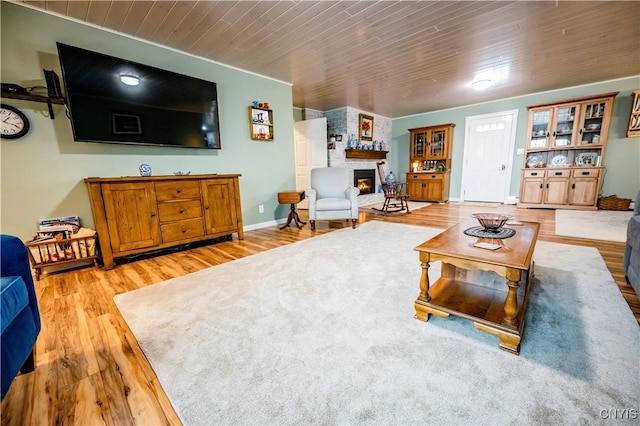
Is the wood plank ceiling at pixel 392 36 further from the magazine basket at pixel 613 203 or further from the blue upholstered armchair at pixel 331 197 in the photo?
the magazine basket at pixel 613 203

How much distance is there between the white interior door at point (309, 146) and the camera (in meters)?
5.34

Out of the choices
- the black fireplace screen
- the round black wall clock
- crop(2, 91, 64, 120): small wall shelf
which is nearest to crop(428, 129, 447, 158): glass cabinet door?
the black fireplace screen

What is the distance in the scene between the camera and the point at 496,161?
6.03 meters

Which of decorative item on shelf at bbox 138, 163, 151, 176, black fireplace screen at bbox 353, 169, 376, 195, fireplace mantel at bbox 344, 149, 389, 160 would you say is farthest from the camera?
black fireplace screen at bbox 353, 169, 376, 195

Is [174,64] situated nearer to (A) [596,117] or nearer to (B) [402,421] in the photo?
(B) [402,421]

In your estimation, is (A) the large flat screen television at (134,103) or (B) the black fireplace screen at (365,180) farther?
(B) the black fireplace screen at (365,180)

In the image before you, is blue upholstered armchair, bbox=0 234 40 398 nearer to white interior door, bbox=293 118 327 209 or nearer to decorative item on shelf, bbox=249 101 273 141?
decorative item on shelf, bbox=249 101 273 141

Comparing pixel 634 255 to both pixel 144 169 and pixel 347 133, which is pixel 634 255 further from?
pixel 347 133

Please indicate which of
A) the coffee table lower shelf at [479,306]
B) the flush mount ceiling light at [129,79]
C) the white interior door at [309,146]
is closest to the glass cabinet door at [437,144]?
the white interior door at [309,146]

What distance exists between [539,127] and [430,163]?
2295 millimetres

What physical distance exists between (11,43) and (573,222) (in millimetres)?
6913

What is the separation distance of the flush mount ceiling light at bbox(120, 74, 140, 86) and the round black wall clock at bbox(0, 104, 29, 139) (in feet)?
2.83

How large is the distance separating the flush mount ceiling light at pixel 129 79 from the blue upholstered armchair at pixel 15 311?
223 centimetres

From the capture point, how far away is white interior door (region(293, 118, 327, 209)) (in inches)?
210
